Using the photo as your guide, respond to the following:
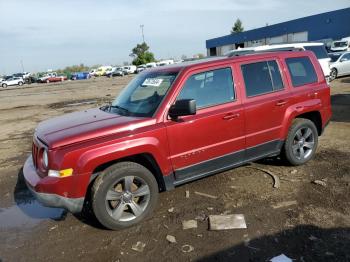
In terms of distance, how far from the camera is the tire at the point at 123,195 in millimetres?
4148

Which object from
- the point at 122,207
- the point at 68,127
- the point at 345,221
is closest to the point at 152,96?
the point at 68,127

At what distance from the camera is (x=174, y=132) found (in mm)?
4469

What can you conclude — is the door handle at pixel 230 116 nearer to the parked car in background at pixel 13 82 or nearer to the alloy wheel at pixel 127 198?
the alloy wheel at pixel 127 198

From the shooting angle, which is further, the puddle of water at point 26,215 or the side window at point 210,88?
the puddle of water at point 26,215

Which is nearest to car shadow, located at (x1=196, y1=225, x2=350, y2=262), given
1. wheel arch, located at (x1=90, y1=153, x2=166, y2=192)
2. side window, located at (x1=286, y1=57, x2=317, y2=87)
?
wheel arch, located at (x1=90, y1=153, x2=166, y2=192)

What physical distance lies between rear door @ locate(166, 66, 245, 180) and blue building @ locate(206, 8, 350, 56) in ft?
125

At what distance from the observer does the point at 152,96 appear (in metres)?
4.74

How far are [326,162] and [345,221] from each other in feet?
7.14

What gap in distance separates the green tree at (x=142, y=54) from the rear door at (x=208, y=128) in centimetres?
7399

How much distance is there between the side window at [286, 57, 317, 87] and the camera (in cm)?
566

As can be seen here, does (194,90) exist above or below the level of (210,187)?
above

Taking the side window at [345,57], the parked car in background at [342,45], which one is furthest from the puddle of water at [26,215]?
the parked car in background at [342,45]

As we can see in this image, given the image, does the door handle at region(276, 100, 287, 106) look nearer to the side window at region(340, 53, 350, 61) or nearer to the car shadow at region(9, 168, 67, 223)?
the car shadow at region(9, 168, 67, 223)

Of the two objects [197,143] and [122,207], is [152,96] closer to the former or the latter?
[197,143]
